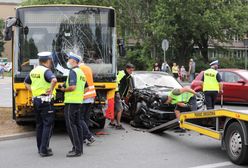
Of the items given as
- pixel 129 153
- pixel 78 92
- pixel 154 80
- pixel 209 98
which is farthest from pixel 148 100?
pixel 78 92

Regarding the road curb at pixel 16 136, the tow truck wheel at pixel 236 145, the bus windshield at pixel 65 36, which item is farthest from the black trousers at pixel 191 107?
the road curb at pixel 16 136

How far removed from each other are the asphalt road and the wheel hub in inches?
9.1

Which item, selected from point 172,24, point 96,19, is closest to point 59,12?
point 96,19

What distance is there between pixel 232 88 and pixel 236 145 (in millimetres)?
10072

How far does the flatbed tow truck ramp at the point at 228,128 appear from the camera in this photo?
23.0 ft

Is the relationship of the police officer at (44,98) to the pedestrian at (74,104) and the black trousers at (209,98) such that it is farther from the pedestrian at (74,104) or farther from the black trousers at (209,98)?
the black trousers at (209,98)

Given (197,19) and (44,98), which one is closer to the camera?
(44,98)

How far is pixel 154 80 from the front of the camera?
12.7m

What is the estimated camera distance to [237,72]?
1723 cm

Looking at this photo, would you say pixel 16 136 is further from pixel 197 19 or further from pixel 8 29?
pixel 197 19

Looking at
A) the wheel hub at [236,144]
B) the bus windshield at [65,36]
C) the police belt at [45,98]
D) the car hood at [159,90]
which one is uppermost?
the bus windshield at [65,36]

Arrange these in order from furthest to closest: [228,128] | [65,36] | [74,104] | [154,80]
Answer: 1. [154,80]
2. [65,36]
3. [74,104]
4. [228,128]

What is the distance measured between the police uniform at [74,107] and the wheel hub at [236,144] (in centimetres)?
260

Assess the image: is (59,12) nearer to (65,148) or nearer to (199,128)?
(65,148)
